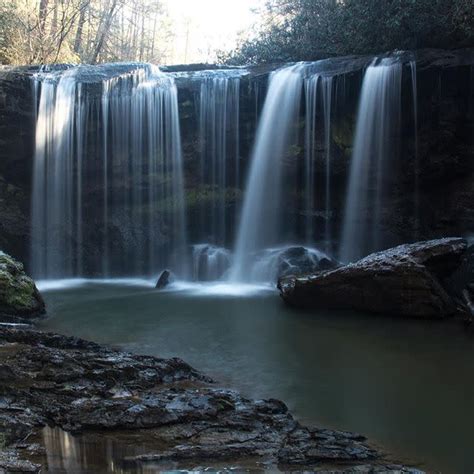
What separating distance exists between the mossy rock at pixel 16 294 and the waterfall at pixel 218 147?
628cm

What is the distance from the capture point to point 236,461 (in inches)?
157

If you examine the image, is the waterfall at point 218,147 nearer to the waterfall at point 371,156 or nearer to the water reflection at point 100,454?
the waterfall at point 371,156

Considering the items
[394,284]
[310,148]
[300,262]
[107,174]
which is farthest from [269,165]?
[394,284]

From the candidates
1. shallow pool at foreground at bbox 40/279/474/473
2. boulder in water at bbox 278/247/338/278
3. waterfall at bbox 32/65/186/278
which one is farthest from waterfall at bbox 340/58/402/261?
waterfall at bbox 32/65/186/278

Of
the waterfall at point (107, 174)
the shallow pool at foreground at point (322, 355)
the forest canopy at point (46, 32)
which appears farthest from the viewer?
the forest canopy at point (46, 32)

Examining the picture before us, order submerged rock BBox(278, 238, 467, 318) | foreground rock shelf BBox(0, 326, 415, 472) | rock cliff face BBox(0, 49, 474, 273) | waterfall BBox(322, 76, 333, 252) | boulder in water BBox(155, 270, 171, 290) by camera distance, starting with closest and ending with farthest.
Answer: foreground rock shelf BBox(0, 326, 415, 472), submerged rock BBox(278, 238, 467, 318), rock cliff face BBox(0, 49, 474, 273), boulder in water BBox(155, 270, 171, 290), waterfall BBox(322, 76, 333, 252)

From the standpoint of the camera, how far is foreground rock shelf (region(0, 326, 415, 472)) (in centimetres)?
402

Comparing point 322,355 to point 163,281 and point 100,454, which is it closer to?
point 100,454

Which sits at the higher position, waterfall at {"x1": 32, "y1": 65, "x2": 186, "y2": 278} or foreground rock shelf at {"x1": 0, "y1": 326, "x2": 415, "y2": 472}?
waterfall at {"x1": 32, "y1": 65, "x2": 186, "y2": 278}

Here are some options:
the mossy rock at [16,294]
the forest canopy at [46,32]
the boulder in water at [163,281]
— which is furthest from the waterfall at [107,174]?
the forest canopy at [46,32]

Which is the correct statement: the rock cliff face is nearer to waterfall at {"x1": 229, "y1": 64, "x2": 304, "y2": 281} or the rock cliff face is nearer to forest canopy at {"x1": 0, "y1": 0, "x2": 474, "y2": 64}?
waterfall at {"x1": 229, "y1": 64, "x2": 304, "y2": 281}

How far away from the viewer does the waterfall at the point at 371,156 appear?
42.5 feet

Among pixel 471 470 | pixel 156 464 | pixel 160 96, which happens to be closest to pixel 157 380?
pixel 156 464

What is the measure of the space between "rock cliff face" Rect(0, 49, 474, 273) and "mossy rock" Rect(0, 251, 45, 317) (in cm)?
553
